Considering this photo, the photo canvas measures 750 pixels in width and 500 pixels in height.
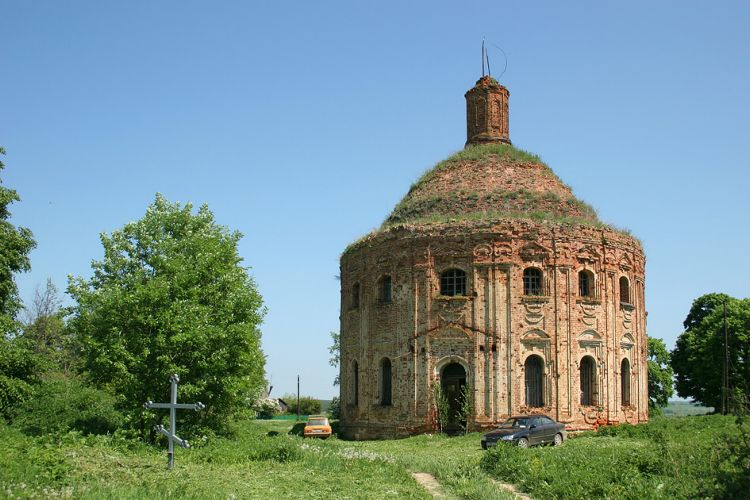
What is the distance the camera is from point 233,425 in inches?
1104

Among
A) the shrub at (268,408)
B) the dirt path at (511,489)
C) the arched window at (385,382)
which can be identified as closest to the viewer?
the dirt path at (511,489)

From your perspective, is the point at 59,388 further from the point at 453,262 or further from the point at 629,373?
the point at 629,373

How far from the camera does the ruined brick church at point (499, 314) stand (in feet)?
99.9

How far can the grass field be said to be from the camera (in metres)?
13.1

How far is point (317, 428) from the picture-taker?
3469 centimetres

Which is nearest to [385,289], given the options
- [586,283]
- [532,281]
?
[532,281]

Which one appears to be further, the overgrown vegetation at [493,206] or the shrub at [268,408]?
the shrub at [268,408]

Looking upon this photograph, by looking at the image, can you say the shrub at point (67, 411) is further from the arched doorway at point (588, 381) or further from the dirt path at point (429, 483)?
the arched doorway at point (588, 381)

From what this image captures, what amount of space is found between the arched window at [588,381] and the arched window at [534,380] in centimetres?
197

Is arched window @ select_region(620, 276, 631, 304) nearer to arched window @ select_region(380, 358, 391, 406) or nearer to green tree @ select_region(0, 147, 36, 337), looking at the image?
arched window @ select_region(380, 358, 391, 406)

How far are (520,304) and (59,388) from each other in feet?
58.5

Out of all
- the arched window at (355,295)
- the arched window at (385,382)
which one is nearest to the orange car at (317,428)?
the arched window at (385,382)

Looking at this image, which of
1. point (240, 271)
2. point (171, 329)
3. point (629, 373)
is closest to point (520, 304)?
point (629, 373)

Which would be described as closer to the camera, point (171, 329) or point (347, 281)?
point (171, 329)
